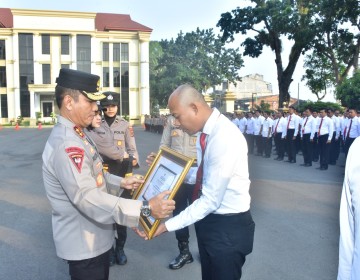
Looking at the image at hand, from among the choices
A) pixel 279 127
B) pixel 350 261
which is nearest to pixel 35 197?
pixel 350 261

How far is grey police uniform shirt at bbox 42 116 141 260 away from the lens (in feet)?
6.85

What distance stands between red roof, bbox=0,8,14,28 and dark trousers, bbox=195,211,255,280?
178 feet

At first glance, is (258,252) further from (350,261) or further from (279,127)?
(279,127)

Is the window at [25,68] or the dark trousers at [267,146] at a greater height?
the window at [25,68]

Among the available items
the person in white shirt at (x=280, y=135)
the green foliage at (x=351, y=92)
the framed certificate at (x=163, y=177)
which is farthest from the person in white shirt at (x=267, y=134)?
the framed certificate at (x=163, y=177)

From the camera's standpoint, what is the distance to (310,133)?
1336 cm

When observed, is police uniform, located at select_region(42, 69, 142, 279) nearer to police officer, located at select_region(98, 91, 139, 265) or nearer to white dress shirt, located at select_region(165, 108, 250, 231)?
white dress shirt, located at select_region(165, 108, 250, 231)

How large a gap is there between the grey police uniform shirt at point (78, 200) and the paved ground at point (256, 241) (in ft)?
5.93

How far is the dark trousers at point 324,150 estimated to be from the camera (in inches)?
465

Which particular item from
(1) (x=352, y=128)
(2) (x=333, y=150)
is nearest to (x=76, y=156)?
(1) (x=352, y=128)

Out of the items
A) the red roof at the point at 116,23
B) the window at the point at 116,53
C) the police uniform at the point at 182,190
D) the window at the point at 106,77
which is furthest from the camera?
the red roof at the point at 116,23

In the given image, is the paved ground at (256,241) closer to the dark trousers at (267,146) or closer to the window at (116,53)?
the dark trousers at (267,146)

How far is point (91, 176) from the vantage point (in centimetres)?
218

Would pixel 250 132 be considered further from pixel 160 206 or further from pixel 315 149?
pixel 160 206
